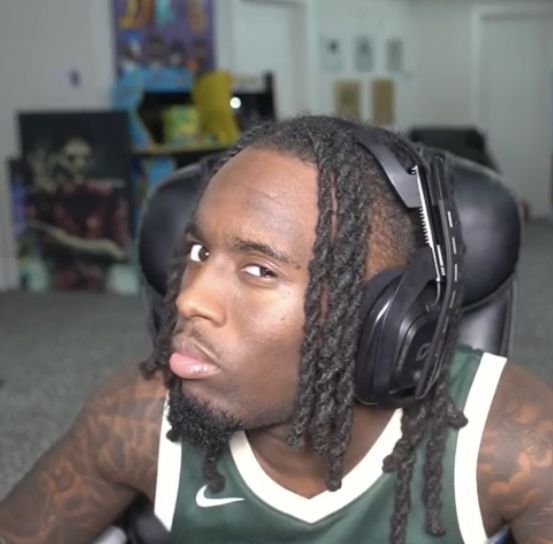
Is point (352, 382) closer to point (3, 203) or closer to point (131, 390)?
point (131, 390)

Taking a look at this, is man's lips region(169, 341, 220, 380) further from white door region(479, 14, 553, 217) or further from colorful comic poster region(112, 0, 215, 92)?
white door region(479, 14, 553, 217)

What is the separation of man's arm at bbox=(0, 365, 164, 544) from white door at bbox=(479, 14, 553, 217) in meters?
6.40

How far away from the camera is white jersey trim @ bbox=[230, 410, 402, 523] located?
2.85 feet

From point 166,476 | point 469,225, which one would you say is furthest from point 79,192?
point 166,476

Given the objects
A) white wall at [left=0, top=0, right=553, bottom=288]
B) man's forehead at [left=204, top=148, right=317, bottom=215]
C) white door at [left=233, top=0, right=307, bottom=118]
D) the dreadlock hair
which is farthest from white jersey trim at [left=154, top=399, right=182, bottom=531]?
white door at [left=233, top=0, right=307, bottom=118]

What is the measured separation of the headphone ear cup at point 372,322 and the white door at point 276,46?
4.62 meters

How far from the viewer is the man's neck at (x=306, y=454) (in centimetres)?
86

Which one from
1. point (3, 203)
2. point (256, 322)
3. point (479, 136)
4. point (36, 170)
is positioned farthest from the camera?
point (479, 136)

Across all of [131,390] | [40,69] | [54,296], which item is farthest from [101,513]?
[40,69]

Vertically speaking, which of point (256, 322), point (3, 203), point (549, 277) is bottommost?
point (549, 277)

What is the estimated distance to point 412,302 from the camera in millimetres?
748

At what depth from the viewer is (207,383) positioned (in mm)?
757

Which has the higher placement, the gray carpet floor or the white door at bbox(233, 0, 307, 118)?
the white door at bbox(233, 0, 307, 118)

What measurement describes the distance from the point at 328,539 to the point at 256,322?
262 mm
